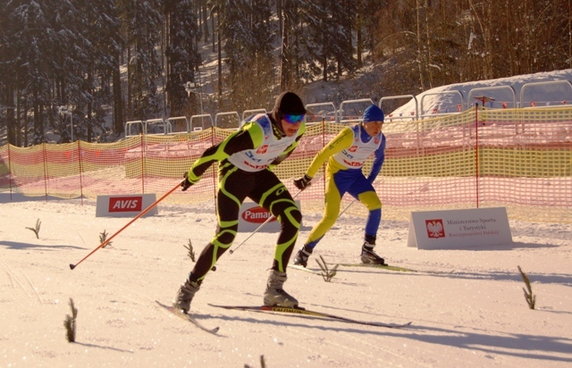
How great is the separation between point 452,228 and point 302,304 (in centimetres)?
438

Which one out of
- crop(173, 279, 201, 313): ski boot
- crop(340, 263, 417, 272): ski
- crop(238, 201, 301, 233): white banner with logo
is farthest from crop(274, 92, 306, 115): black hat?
crop(238, 201, 301, 233): white banner with logo

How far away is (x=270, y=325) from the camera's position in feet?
17.8

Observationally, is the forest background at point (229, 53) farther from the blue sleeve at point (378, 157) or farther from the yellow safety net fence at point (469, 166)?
the blue sleeve at point (378, 157)

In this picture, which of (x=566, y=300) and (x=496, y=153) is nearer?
(x=566, y=300)

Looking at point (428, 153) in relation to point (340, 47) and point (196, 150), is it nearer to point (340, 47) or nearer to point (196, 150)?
point (196, 150)

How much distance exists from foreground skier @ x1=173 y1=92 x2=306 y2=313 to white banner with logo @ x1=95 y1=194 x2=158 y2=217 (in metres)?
11.0

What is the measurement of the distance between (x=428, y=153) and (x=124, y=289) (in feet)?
38.3

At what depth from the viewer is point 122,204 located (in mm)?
16859

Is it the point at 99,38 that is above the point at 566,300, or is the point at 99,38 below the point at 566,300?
above

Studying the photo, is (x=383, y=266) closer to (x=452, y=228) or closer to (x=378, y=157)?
(x=378, y=157)

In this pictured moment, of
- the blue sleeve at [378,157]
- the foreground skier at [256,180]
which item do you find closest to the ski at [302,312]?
the foreground skier at [256,180]

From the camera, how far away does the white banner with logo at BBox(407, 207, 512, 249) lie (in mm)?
10086

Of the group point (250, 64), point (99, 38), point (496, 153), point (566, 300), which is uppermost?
point (99, 38)

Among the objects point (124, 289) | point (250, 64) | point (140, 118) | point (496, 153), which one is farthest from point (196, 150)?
point (140, 118)
